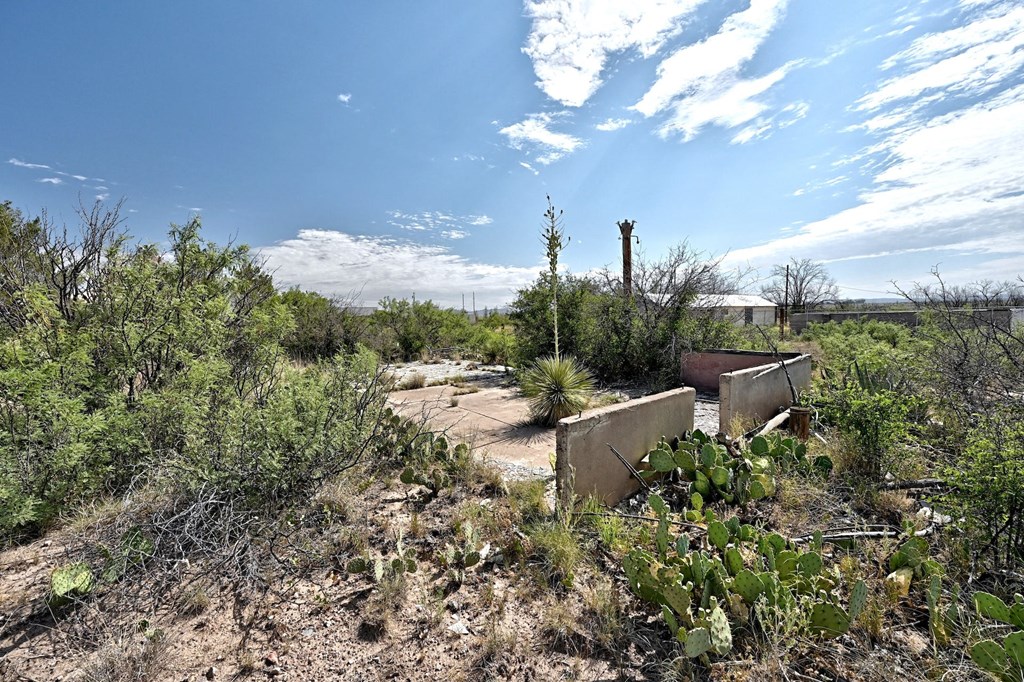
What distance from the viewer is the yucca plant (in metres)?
6.12

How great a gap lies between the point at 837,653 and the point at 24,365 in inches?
220

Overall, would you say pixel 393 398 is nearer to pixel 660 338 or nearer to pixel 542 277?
pixel 542 277

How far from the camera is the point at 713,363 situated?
27.8ft

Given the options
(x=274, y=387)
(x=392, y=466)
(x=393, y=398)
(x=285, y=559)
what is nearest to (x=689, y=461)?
(x=392, y=466)

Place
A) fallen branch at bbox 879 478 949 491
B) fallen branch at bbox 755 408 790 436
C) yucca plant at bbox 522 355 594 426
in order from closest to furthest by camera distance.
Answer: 1. fallen branch at bbox 879 478 949 491
2. fallen branch at bbox 755 408 790 436
3. yucca plant at bbox 522 355 594 426

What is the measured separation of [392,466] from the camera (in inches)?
168

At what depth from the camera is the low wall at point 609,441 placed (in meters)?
3.17

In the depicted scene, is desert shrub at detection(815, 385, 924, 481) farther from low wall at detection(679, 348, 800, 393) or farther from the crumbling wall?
low wall at detection(679, 348, 800, 393)

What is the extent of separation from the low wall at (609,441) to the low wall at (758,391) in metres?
0.68

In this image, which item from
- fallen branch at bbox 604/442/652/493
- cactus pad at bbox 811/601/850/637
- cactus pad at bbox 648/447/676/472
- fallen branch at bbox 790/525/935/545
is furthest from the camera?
cactus pad at bbox 648/447/676/472

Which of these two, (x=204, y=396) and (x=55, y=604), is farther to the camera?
(x=204, y=396)

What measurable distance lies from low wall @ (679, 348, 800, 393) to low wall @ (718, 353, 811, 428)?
739 mm

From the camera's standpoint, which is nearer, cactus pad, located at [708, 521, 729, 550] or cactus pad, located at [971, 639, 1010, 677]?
cactus pad, located at [971, 639, 1010, 677]

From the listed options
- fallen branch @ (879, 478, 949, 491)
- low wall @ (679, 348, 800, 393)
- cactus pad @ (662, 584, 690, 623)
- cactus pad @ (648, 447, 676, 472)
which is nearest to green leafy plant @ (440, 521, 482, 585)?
cactus pad @ (662, 584, 690, 623)
